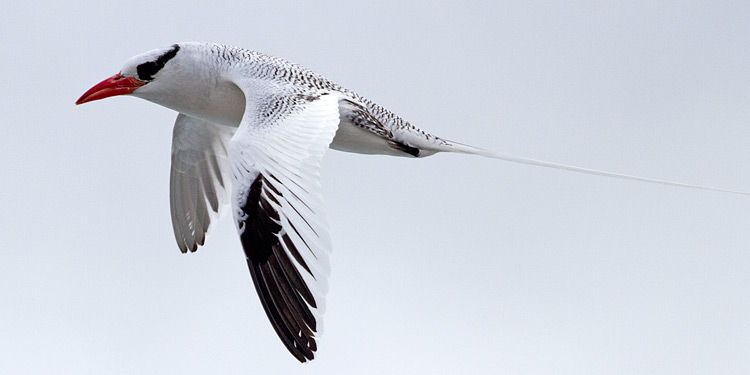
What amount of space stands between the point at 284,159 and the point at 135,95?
2649 millimetres

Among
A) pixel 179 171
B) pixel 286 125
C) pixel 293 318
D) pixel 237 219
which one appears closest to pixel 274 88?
pixel 286 125

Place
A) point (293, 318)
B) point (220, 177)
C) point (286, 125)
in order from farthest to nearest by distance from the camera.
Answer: point (220, 177) < point (286, 125) < point (293, 318)

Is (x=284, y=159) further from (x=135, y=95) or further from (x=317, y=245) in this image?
(x=135, y=95)

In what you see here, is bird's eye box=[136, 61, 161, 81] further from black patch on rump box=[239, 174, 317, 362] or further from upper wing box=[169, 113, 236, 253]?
black patch on rump box=[239, 174, 317, 362]

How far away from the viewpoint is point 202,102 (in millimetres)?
9867

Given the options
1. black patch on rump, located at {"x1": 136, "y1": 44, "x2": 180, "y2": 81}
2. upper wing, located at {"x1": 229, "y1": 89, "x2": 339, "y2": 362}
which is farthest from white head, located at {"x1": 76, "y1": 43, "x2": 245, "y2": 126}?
upper wing, located at {"x1": 229, "y1": 89, "x2": 339, "y2": 362}

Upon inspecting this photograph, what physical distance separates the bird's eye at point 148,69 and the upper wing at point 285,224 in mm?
1998

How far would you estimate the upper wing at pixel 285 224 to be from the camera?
761 centimetres

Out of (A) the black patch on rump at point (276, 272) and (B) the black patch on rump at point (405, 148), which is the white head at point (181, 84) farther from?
(A) the black patch on rump at point (276, 272)

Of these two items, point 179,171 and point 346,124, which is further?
point 179,171

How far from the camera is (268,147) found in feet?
26.7

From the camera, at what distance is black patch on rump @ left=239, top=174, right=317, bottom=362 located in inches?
297

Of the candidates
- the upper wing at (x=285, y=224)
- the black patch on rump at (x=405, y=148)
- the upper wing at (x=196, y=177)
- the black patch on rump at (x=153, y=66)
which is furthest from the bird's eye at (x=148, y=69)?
the black patch on rump at (x=405, y=148)

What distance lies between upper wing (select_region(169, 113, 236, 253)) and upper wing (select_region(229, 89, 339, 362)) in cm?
324
